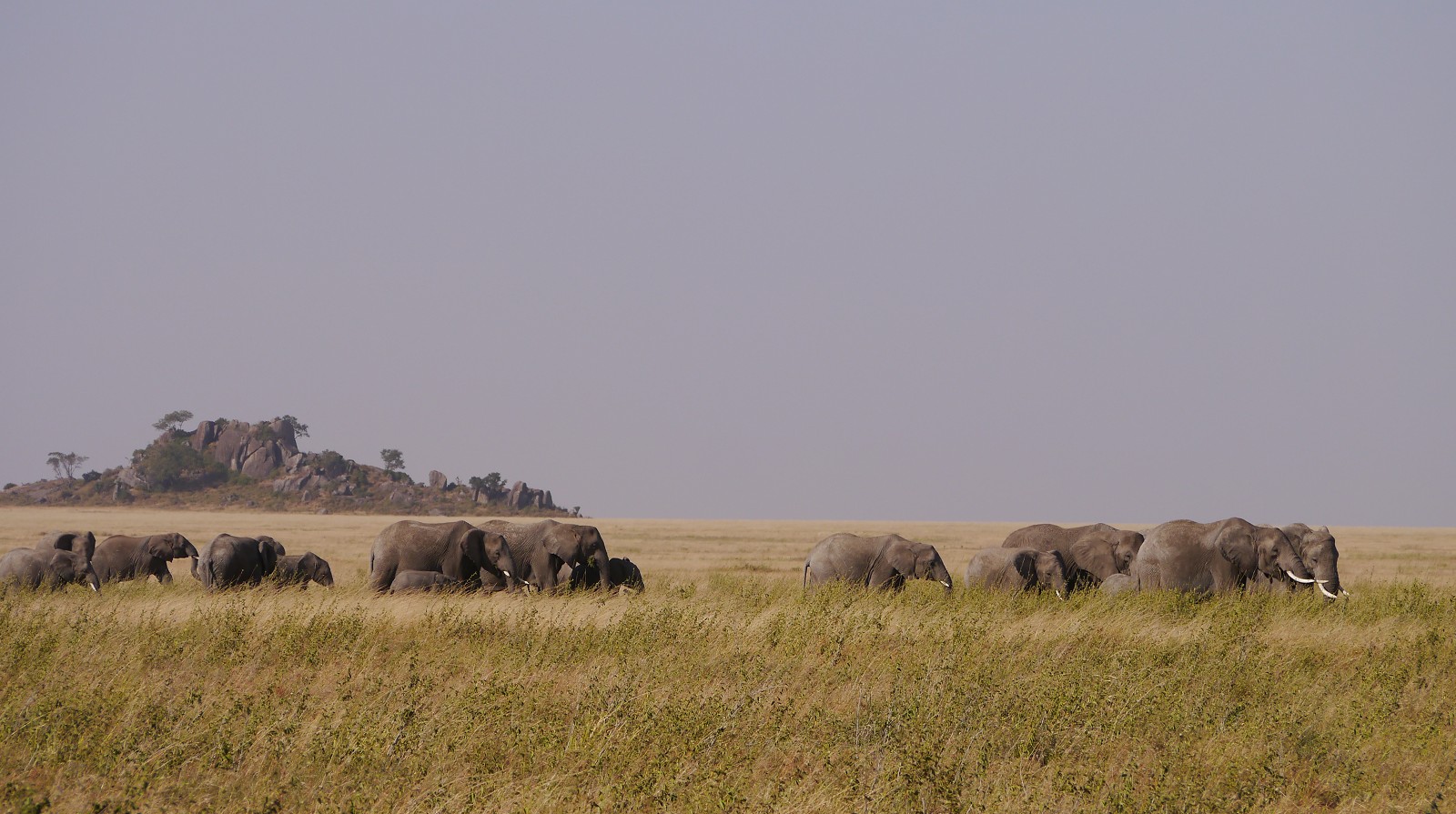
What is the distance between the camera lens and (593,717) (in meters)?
10.2

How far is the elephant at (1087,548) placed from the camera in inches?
1011

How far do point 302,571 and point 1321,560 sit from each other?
64.7 ft

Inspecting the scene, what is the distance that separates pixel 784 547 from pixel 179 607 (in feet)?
133

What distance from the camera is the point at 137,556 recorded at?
2838cm

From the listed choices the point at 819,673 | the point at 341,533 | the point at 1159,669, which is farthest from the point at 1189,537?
the point at 341,533

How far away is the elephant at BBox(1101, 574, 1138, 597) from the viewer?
22391 mm

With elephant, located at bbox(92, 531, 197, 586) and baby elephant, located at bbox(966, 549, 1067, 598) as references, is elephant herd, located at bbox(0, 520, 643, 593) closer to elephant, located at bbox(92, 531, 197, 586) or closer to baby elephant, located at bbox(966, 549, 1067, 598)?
elephant, located at bbox(92, 531, 197, 586)

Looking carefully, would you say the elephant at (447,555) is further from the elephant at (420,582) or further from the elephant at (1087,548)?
the elephant at (1087,548)

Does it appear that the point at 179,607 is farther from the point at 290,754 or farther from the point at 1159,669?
the point at 1159,669

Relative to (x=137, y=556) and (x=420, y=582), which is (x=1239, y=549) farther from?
(x=137, y=556)

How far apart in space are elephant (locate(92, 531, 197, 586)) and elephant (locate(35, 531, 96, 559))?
566 millimetres

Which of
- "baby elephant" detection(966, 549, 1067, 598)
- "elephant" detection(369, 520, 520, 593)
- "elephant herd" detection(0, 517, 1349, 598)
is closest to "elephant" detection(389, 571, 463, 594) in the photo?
"elephant herd" detection(0, 517, 1349, 598)

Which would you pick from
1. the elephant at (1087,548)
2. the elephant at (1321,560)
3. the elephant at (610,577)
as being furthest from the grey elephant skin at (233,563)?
the elephant at (1321,560)

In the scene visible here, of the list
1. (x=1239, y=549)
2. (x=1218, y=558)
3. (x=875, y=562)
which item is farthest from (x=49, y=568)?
(x=1239, y=549)
